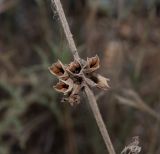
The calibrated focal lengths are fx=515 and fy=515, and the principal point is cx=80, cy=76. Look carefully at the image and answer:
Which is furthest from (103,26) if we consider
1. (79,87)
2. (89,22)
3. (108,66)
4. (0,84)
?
(79,87)

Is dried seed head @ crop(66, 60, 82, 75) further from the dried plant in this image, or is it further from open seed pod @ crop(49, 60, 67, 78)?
the dried plant

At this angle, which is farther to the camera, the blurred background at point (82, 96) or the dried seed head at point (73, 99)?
the blurred background at point (82, 96)

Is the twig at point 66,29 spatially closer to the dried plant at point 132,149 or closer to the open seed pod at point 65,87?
the open seed pod at point 65,87

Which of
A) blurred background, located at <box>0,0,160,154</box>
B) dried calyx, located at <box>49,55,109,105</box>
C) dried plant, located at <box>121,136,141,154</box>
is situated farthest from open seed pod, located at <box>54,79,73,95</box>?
blurred background, located at <box>0,0,160,154</box>

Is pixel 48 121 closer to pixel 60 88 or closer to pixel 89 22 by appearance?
pixel 89 22

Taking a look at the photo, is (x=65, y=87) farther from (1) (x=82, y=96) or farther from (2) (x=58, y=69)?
(1) (x=82, y=96)

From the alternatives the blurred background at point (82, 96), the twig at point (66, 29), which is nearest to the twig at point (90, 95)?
the twig at point (66, 29)

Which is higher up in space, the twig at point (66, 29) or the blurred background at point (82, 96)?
the twig at point (66, 29)
